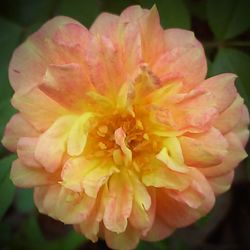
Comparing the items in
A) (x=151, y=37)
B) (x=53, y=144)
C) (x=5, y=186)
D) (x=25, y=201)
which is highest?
(x=151, y=37)

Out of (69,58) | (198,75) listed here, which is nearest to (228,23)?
(198,75)

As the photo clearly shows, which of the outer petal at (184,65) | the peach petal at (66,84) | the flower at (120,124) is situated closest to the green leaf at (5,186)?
the flower at (120,124)

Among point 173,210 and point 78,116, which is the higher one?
point 78,116

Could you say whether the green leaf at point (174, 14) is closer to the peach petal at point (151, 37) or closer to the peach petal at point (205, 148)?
the peach petal at point (151, 37)

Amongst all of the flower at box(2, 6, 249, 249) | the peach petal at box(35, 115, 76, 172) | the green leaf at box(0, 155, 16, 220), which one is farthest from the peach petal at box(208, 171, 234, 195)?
the green leaf at box(0, 155, 16, 220)

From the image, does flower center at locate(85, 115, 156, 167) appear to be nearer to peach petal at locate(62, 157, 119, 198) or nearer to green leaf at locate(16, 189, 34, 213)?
peach petal at locate(62, 157, 119, 198)

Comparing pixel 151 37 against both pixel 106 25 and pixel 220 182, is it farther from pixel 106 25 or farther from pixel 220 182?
pixel 220 182

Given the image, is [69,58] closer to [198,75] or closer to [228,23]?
[198,75]

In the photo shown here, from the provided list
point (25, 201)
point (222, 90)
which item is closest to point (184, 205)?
point (222, 90)

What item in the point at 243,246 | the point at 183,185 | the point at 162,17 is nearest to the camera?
the point at 183,185
